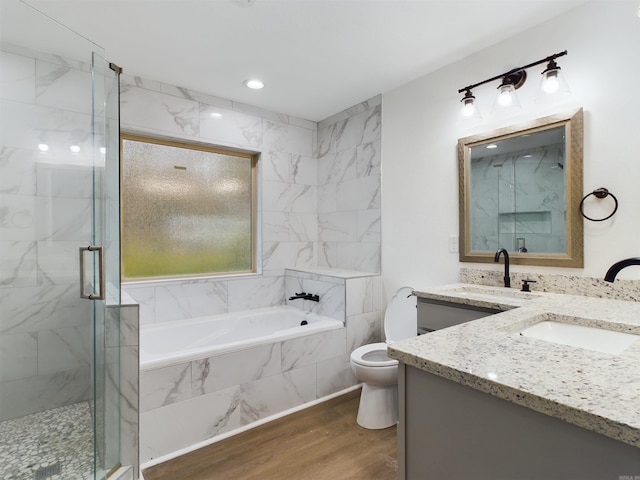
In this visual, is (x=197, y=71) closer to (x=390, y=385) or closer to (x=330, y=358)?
(x=330, y=358)

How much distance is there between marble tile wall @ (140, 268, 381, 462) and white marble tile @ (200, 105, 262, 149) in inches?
55.3

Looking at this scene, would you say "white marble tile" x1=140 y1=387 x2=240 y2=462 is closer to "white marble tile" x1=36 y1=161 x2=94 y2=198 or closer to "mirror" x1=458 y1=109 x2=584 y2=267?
"white marble tile" x1=36 y1=161 x2=94 y2=198

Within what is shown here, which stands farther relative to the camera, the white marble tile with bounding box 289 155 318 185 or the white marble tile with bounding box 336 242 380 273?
the white marble tile with bounding box 289 155 318 185

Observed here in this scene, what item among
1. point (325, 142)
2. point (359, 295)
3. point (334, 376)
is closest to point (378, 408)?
point (334, 376)

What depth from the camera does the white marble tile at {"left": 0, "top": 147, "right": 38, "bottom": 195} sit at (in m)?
1.98

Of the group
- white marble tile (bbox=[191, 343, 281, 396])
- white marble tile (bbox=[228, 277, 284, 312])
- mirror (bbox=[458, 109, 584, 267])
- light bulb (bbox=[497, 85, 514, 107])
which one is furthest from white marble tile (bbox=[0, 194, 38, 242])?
light bulb (bbox=[497, 85, 514, 107])

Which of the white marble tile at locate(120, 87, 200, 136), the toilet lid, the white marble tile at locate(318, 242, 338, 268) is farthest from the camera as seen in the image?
the white marble tile at locate(318, 242, 338, 268)

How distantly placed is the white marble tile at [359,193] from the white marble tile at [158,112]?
1.45 meters

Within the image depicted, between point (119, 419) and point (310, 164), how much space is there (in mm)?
2783

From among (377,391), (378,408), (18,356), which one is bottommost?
(378,408)

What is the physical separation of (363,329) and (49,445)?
6.98 feet

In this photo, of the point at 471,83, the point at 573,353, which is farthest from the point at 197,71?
the point at 573,353

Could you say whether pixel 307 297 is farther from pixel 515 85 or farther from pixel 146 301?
pixel 515 85

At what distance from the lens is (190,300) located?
2.93 meters
